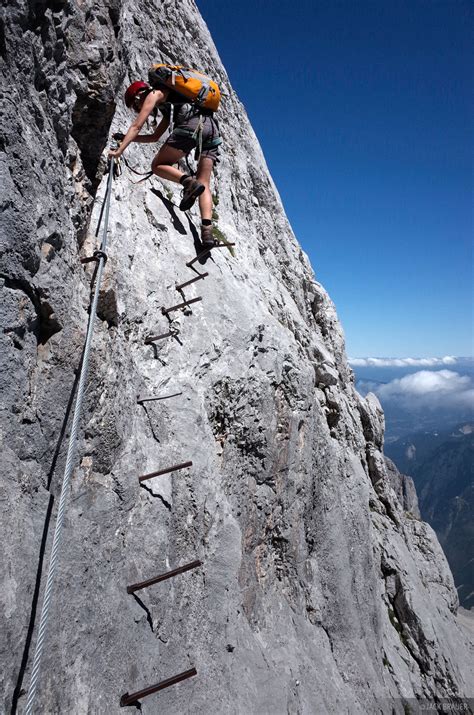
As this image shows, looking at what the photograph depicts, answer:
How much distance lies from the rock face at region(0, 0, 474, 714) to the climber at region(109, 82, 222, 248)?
2.24 feet

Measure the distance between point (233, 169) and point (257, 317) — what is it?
6772mm

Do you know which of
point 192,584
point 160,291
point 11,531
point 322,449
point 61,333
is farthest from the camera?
point 322,449

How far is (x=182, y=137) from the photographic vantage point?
8594 mm

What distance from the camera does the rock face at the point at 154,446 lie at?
3.88 m

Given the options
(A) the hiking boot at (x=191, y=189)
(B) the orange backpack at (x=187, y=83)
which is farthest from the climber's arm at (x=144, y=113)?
(A) the hiking boot at (x=191, y=189)

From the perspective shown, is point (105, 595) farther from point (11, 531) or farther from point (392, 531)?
point (392, 531)

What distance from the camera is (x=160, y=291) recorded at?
25.5ft

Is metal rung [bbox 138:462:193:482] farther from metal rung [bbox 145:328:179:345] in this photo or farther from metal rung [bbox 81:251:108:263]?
metal rung [bbox 81:251:108:263]

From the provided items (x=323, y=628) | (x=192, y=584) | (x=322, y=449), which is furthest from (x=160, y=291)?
(x=323, y=628)

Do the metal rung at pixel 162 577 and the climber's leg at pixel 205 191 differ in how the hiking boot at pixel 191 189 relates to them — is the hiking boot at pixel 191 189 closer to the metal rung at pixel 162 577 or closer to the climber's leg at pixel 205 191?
the climber's leg at pixel 205 191

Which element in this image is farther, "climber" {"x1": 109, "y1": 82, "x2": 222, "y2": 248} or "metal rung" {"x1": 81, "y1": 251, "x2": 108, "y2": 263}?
"climber" {"x1": 109, "y1": 82, "x2": 222, "y2": 248}

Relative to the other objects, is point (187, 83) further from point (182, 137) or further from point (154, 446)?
point (154, 446)

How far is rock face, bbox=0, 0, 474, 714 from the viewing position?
3.88 metres

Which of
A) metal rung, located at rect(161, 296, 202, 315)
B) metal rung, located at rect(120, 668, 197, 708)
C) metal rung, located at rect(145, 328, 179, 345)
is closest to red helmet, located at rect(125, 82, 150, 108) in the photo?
metal rung, located at rect(161, 296, 202, 315)
